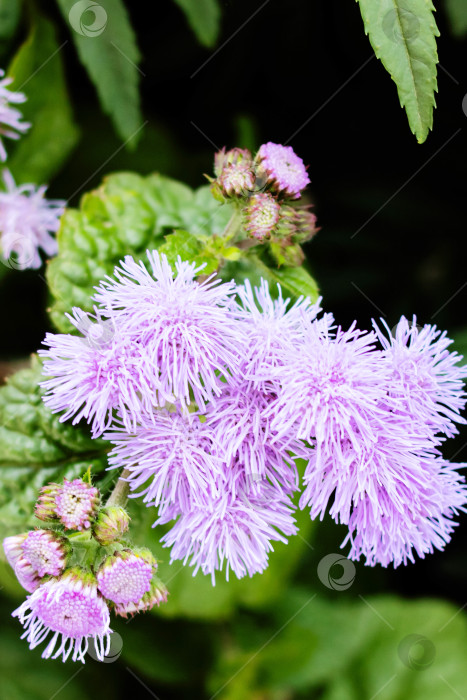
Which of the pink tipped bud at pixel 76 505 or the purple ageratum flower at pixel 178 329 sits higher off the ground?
the purple ageratum flower at pixel 178 329

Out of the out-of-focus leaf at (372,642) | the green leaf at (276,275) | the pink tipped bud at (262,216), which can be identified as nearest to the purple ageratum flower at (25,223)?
the green leaf at (276,275)

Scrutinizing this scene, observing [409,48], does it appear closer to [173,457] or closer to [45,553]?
[173,457]

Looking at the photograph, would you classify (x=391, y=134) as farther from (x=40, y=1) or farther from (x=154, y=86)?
(x=40, y=1)

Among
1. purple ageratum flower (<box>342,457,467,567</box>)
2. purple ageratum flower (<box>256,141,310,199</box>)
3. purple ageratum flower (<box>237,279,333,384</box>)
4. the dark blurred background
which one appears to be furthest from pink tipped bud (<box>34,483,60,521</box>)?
the dark blurred background

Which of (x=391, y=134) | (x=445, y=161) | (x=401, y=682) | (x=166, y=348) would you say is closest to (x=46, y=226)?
(x=166, y=348)

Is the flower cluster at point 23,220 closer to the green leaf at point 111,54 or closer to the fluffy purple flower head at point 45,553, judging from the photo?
the green leaf at point 111,54
